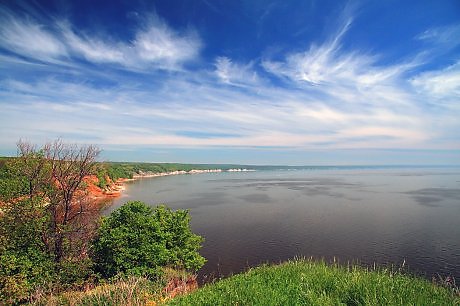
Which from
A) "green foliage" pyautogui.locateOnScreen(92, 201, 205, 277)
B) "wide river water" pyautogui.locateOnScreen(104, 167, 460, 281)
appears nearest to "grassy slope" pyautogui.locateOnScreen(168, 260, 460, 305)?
"wide river water" pyautogui.locateOnScreen(104, 167, 460, 281)

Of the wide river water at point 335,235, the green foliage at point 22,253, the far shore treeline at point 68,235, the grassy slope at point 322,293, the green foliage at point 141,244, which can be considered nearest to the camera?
the grassy slope at point 322,293

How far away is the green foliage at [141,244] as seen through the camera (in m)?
21.0

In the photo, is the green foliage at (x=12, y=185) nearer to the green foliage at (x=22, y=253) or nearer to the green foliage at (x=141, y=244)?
the green foliage at (x=22, y=253)

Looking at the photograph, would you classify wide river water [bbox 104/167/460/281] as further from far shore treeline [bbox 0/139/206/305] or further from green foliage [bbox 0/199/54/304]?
green foliage [bbox 0/199/54/304]

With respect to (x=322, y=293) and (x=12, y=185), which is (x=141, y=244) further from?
(x=322, y=293)

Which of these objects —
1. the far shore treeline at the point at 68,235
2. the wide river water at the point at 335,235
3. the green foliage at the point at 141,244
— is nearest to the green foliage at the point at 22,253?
the far shore treeline at the point at 68,235

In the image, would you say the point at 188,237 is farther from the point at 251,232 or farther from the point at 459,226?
the point at 459,226

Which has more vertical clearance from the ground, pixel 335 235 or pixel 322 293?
pixel 322 293

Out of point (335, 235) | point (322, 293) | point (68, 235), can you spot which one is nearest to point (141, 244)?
point (68, 235)

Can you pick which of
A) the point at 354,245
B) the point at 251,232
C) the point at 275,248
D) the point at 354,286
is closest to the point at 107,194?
the point at 251,232

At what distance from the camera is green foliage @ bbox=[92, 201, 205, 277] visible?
826 inches

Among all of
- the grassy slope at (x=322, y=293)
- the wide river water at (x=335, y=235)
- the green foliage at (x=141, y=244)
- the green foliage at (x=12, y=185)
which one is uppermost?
the green foliage at (x=12, y=185)

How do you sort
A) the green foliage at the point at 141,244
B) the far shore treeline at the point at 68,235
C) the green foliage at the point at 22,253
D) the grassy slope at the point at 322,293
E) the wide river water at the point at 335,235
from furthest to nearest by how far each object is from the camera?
the wide river water at the point at 335,235
the green foliage at the point at 141,244
the far shore treeline at the point at 68,235
the green foliage at the point at 22,253
the grassy slope at the point at 322,293

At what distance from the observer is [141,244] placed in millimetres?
21797
